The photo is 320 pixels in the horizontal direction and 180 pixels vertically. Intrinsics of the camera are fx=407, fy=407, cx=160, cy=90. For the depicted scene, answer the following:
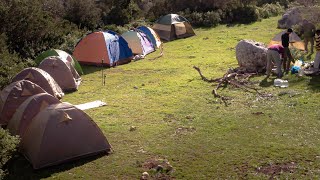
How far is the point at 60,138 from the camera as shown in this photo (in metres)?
9.77

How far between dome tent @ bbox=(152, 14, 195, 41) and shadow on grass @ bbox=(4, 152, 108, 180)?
65.6ft

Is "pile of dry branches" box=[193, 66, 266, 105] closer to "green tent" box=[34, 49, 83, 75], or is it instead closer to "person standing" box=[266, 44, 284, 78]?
"person standing" box=[266, 44, 284, 78]

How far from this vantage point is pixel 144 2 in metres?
39.1

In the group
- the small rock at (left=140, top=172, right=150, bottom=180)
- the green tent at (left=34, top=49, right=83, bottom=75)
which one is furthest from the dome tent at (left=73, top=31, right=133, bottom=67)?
the small rock at (left=140, top=172, right=150, bottom=180)

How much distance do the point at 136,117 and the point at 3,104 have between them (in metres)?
4.04

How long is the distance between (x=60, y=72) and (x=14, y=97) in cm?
431

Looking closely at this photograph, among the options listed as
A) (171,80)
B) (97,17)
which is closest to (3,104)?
(171,80)

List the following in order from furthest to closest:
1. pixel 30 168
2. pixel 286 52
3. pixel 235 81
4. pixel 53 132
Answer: pixel 286 52 < pixel 235 81 < pixel 53 132 < pixel 30 168

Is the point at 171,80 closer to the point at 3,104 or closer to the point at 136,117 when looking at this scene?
the point at 136,117

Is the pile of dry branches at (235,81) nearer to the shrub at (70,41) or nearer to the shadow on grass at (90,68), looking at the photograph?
the shadow on grass at (90,68)

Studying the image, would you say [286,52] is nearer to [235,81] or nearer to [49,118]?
[235,81]

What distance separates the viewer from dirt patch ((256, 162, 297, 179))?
8844 mm

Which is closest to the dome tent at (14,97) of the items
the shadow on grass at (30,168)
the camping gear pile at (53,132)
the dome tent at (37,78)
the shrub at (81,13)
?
the camping gear pile at (53,132)

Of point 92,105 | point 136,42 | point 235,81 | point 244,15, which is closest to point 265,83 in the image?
point 235,81
